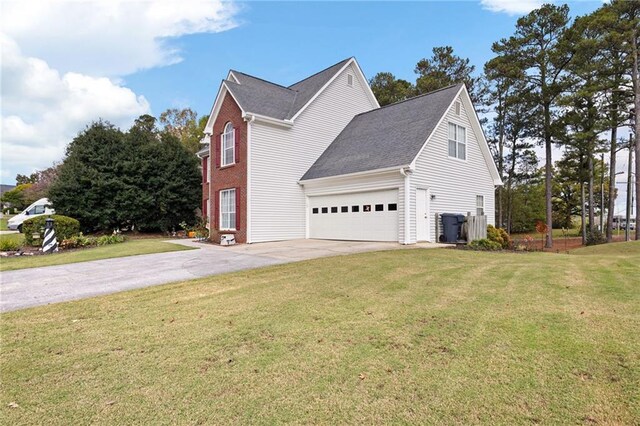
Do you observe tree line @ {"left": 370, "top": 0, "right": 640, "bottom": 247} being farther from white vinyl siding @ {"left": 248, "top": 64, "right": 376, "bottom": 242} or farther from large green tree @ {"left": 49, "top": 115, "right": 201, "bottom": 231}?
large green tree @ {"left": 49, "top": 115, "right": 201, "bottom": 231}

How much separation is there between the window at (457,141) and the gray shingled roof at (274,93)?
728 cm

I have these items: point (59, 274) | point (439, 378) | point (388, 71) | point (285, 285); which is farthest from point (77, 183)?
point (388, 71)

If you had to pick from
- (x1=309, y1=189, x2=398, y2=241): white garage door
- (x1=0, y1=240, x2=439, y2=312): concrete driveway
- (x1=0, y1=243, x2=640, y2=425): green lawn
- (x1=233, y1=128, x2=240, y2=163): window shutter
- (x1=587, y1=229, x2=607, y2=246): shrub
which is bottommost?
(x1=587, y1=229, x2=607, y2=246): shrub

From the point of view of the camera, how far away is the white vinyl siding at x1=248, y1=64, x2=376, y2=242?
16.0 meters

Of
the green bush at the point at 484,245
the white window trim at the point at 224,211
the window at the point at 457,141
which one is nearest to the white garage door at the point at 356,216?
the green bush at the point at 484,245

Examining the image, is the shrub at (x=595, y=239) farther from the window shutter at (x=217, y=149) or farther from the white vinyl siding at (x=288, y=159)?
the window shutter at (x=217, y=149)

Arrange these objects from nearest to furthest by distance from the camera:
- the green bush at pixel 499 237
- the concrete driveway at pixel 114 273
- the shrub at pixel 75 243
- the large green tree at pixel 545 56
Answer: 1. the concrete driveway at pixel 114 273
2. the green bush at pixel 499 237
3. the shrub at pixel 75 243
4. the large green tree at pixel 545 56

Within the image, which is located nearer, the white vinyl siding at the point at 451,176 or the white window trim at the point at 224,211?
the white vinyl siding at the point at 451,176

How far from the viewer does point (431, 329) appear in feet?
13.5

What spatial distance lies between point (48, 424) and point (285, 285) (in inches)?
167

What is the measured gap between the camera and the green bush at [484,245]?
42.7 ft

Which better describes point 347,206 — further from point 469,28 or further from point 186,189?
point 186,189

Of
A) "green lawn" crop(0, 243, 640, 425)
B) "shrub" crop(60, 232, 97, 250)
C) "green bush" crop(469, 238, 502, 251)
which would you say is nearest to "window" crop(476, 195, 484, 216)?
"green bush" crop(469, 238, 502, 251)

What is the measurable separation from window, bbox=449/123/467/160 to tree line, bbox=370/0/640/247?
28.6 ft
